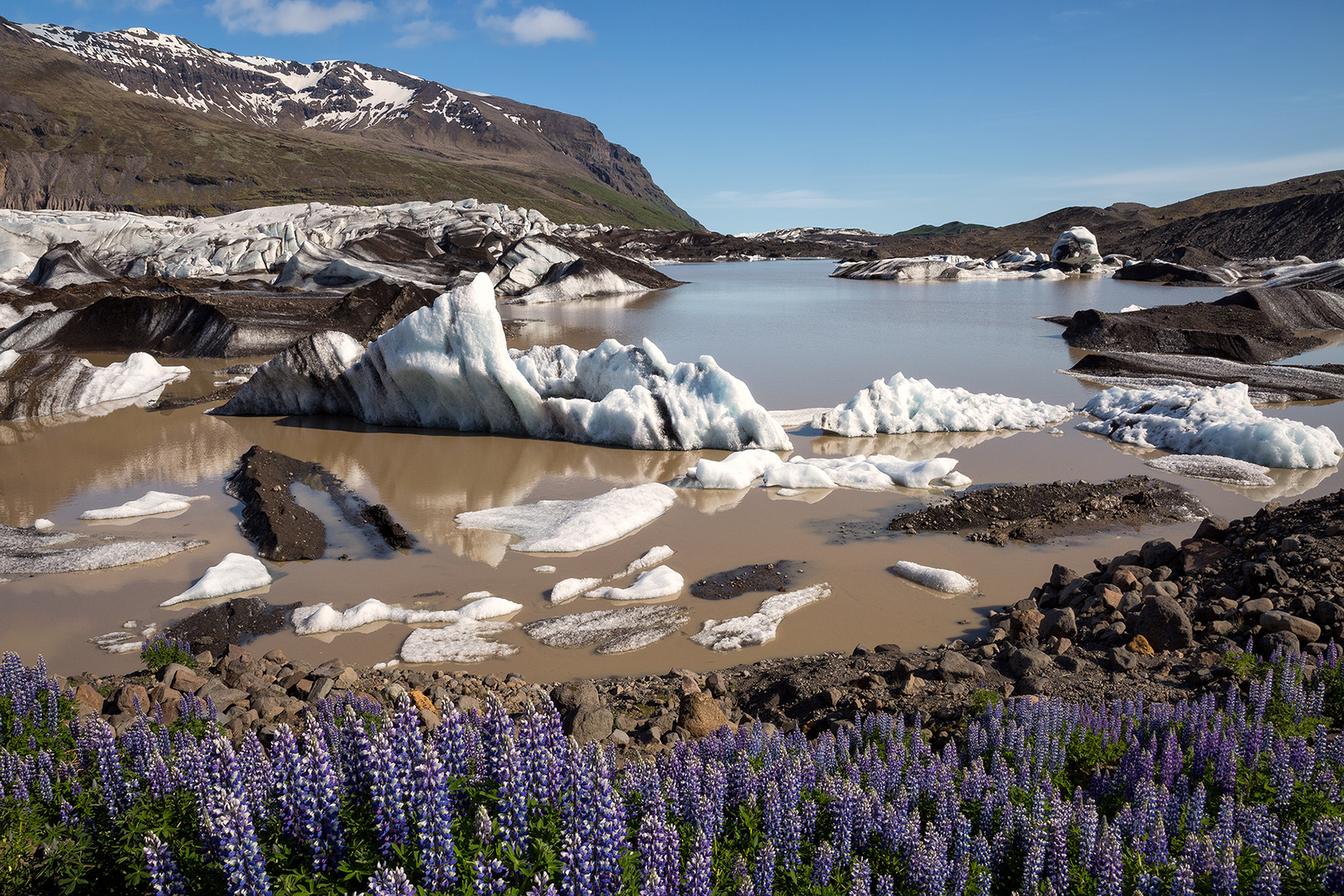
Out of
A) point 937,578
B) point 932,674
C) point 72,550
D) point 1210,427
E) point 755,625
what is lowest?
point 755,625

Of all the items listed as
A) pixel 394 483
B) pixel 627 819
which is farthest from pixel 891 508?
pixel 627 819

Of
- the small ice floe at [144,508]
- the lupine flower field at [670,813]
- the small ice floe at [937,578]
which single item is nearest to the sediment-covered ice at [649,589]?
the small ice floe at [937,578]

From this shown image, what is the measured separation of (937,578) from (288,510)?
27.0 ft

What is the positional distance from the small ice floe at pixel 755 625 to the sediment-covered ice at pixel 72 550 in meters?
6.70

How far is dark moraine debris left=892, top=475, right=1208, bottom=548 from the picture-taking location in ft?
33.2

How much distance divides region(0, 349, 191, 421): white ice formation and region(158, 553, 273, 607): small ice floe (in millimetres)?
12977

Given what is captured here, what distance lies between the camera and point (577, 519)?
10.5 meters

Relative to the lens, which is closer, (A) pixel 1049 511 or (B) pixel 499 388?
(A) pixel 1049 511

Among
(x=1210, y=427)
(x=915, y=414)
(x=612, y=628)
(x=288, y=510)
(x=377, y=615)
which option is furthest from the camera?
(x=915, y=414)

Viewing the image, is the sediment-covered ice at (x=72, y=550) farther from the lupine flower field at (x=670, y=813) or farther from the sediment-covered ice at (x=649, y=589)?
the lupine flower field at (x=670, y=813)

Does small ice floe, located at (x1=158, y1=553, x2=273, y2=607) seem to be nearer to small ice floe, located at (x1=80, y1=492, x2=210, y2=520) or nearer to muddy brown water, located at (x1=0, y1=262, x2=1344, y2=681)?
muddy brown water, located at (x1=0, y1=262, x2=1344, y2=681)

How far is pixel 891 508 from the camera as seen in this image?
1117 centimetres

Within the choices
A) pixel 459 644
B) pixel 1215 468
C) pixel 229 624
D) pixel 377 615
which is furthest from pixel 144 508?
pixel 1215 468

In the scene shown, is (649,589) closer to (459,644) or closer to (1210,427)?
(459,644)
